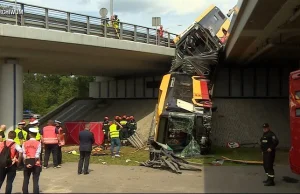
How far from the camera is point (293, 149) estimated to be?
9.73 m

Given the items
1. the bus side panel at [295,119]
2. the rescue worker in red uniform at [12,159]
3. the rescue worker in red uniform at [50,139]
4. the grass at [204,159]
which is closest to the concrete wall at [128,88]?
the grass at [204,159]

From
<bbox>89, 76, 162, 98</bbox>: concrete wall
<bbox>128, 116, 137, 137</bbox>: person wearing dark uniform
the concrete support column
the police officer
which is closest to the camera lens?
the police officer

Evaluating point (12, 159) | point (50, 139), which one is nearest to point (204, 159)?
point (50, 139)

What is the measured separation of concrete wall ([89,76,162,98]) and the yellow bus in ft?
28.1

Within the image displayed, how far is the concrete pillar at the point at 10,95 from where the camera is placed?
19172 millimetres

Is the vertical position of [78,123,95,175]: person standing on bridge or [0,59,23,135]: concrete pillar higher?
[0,59,23,135]: concrete pillar

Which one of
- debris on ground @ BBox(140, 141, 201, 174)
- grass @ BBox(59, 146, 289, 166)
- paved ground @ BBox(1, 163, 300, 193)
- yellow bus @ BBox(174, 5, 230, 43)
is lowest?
grass @ BBox(59, 146, 289, 166)

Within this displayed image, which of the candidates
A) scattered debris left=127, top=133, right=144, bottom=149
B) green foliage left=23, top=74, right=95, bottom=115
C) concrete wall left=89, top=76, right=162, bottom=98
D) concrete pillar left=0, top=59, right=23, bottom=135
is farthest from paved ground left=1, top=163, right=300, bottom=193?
green foliage left=23, top=74, right=95, bottom=115

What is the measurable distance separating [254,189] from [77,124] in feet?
45.3

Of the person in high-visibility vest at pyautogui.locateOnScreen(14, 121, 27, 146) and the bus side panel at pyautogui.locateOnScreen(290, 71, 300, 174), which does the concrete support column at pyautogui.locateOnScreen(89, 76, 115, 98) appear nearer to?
the person in high-visibility vest at pyautogui.locateOnScreen(14, 121, 27, 146)

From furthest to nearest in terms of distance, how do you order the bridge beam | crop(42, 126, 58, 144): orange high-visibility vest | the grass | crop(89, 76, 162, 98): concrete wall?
crop(89, 76, 162, 98): concrete wall
the grass
crop(42, 126, 58, 144): orange high-visibility vest
the bridge beam

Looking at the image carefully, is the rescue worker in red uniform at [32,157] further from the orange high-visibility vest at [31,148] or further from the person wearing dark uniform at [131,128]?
the person wearing dark uniform at [131,128]

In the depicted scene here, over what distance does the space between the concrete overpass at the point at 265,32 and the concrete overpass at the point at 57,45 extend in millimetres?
5390

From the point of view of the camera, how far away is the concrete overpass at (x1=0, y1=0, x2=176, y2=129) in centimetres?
1700
